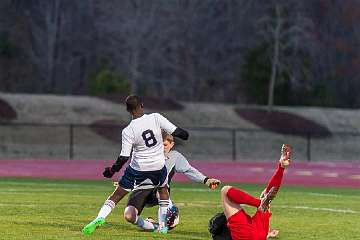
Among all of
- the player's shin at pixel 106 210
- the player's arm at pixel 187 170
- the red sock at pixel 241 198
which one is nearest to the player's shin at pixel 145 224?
the player's shin at pixel 106 210

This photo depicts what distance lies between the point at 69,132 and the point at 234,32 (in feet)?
70.2

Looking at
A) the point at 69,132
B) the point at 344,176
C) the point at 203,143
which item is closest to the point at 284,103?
the point at 203,143

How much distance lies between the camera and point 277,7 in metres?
57.8

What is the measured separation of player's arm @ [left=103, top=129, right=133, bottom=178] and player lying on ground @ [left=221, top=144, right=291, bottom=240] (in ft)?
6.08

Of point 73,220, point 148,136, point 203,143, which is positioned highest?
point 148,136

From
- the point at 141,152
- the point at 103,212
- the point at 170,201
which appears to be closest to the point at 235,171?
the point at 170,201

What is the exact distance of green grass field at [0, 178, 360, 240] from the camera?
16.6 metres

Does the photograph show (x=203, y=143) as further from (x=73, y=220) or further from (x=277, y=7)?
(x=73, y=220)

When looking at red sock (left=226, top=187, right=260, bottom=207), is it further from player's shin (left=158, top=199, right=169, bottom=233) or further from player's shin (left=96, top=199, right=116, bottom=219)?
player's shin (left=158, top=199, right=169, bottom=233)

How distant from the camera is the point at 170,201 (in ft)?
56.1

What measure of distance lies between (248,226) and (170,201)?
3.16 metres

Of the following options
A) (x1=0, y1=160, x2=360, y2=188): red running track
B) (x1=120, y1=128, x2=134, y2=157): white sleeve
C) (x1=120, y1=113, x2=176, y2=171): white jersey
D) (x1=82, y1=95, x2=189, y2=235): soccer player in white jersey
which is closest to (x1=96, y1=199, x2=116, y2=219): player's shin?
(x1=82, y1=95, x2=189, y2=235): soccer player in white jersey

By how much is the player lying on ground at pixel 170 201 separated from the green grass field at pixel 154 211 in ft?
0.64

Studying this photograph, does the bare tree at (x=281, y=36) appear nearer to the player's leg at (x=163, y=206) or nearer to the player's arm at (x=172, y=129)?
the player's leg at (x=163, y=206)
